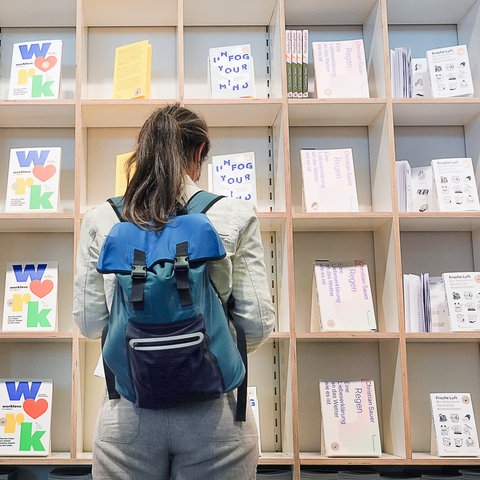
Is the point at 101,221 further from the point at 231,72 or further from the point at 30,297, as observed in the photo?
the point at 231,72

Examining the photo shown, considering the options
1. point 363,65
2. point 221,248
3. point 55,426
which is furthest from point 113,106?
point 221,248

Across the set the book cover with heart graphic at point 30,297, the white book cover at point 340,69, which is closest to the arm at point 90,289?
the book cover with heart graphic at point 30,297

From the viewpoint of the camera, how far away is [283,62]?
2.89 metres

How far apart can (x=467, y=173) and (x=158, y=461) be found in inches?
82.0

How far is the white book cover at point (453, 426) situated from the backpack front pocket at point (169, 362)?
1.67 meters

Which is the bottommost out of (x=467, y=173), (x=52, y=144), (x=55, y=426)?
(x=55, y=426)

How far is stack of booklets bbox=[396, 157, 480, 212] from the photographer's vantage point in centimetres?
288

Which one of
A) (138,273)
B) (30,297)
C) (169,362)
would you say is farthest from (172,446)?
(30,297)

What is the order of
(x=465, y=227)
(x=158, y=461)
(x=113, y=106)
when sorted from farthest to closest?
1. (x=465, y=227)
2. (x=113, y=106)
3. (x=158, y=461)

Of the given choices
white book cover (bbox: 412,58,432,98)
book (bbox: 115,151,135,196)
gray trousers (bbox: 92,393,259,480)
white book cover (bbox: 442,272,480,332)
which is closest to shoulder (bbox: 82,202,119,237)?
gray trousers (bbox: 92,393,259,480)

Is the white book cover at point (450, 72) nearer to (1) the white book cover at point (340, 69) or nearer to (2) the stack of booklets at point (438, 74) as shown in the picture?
(2) the stack of booklets at point (438, 74)

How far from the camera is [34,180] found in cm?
288

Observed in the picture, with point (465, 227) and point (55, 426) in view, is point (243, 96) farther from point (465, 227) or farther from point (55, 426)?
point (55, 426)

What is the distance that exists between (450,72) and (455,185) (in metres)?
0.51
